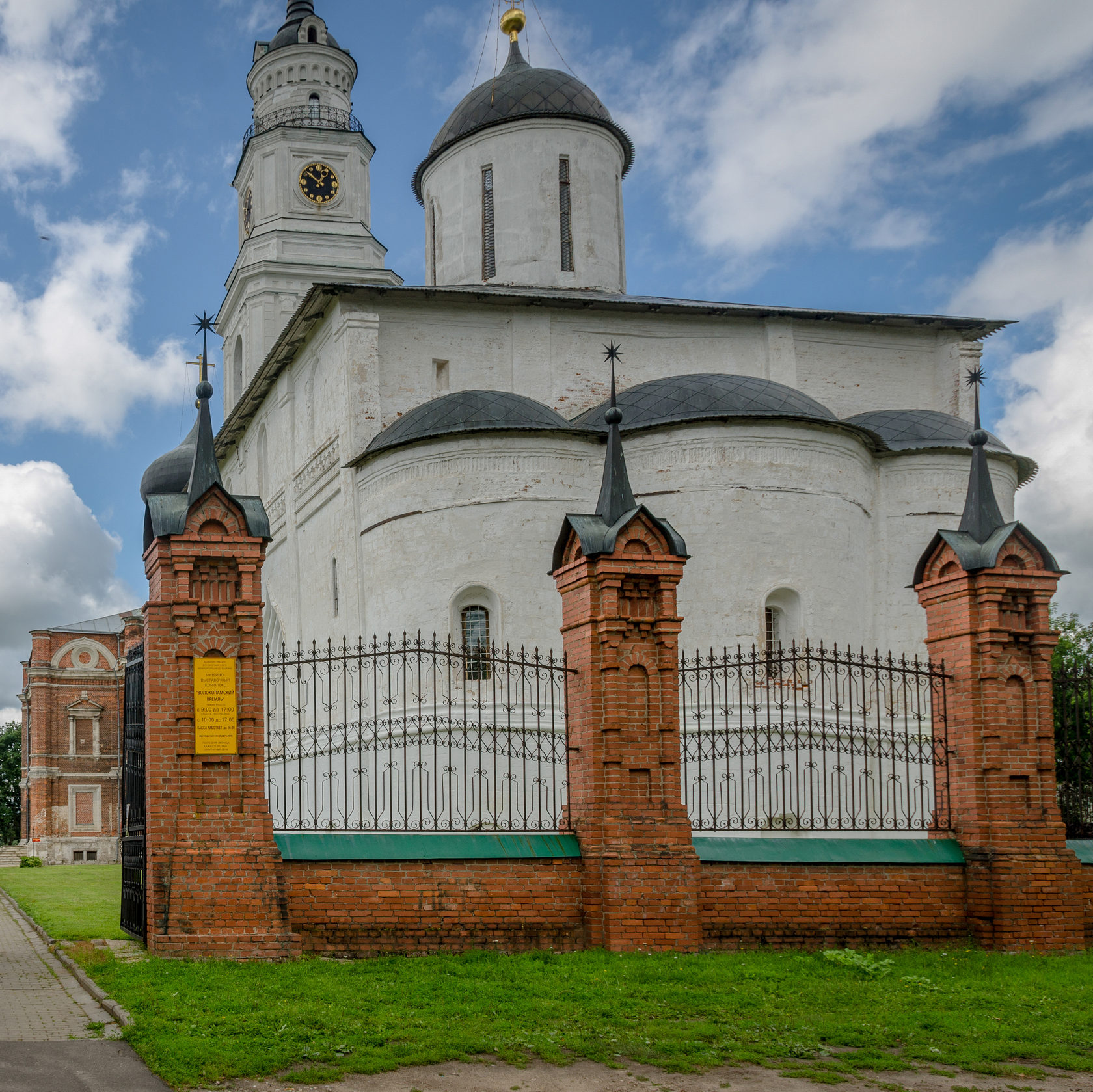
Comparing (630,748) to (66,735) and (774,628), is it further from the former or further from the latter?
(66,735)

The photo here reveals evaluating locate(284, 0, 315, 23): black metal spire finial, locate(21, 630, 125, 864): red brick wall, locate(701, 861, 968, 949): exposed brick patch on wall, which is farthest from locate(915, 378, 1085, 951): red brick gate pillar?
locate(21, 630, 125, 864): red brick wall

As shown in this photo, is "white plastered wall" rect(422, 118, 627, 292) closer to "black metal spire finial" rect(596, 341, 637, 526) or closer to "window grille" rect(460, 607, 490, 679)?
"window grille" rect(460, 607, 490, 679)

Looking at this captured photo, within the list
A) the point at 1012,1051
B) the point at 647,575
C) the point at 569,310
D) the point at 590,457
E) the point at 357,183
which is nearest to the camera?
the point at 1012,1051

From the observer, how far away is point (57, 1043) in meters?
7.66

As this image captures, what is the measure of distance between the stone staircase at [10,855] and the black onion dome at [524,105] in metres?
30.1

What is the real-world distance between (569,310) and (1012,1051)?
1654cm

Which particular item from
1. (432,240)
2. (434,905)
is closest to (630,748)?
(434,905)

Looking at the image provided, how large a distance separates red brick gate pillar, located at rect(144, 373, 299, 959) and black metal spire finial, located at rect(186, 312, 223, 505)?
17 mm

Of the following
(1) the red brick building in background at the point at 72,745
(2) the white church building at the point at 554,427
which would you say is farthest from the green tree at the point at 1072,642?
(1) the red brick building in background at the point at 72,745

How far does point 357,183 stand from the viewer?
32062mm

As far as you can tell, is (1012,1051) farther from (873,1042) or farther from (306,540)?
(306,540)

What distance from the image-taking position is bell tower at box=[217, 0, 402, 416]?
31.0 meters

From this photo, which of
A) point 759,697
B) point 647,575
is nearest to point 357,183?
point 759,697

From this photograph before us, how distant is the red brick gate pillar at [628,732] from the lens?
36.1 ft
